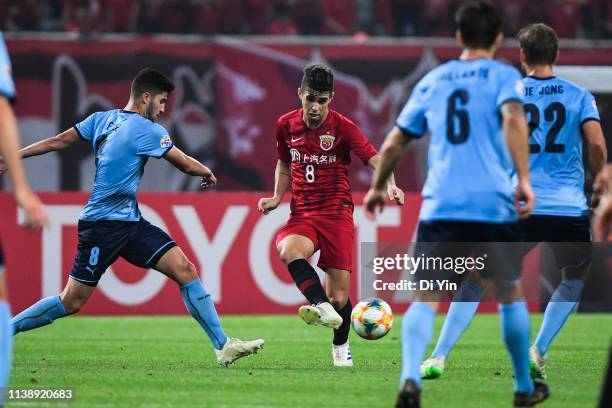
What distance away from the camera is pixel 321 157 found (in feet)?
30.7

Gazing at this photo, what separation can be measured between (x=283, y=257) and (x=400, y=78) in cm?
1021

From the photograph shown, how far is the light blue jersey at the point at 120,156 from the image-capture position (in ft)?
29.1

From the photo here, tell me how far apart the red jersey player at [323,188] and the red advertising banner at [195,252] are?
214 inches

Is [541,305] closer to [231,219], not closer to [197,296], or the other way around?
[231,219]

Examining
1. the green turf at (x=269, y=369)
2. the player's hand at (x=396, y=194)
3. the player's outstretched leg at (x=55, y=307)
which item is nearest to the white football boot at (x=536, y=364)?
the green turf at (x=269, y=369)

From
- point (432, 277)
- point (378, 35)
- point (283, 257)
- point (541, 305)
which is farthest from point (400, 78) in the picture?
point (432, 277)

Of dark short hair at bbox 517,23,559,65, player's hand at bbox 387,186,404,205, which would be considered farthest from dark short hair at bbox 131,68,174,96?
dark short hair at bbox 517,23,559,65

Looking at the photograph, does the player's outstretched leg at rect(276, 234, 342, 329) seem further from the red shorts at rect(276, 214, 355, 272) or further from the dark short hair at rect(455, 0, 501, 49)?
the dark short hair at rect(455, 0, 501, 49)

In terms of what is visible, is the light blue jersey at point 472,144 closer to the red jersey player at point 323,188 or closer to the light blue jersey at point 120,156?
the red jersey player at point 323,188

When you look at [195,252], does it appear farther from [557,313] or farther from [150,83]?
[557,313]

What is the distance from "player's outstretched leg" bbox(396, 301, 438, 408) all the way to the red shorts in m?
3.07

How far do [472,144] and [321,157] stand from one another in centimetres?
331

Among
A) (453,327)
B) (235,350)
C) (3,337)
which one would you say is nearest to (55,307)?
(235,350)

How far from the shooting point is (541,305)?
51.0ft
